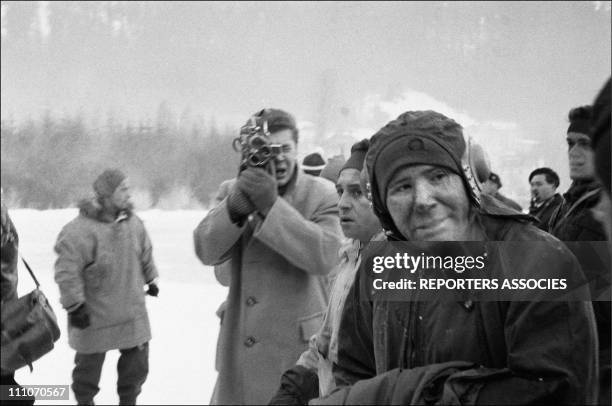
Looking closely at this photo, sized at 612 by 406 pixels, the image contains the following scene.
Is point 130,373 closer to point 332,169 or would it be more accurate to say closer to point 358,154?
point 332,169

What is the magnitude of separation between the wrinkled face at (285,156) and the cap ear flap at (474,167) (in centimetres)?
126

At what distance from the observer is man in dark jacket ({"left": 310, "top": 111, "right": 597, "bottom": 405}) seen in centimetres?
113

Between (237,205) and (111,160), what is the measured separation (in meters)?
8.63

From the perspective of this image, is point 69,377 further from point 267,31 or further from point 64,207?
point 267,31

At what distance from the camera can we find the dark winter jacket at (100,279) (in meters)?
4.14

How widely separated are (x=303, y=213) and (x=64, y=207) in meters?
8.38

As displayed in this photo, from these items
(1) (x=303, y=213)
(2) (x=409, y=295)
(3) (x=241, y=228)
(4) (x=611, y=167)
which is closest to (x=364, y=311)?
(2) (x=409, y=295)

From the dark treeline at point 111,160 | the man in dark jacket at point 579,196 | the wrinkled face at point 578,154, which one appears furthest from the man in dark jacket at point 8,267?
the dark treeline at point 111,160

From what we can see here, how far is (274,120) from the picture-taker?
2.73 meters

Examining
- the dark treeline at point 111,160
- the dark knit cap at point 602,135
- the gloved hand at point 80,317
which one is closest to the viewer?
the dark knit cap at point 602,135

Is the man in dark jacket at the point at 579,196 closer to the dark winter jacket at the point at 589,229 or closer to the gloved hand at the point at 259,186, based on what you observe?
the dark winter jacket at the point at 589,229

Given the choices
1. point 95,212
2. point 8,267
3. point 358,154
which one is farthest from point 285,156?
point 95,212

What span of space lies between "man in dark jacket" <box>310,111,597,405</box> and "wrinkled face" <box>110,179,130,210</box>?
3.13m

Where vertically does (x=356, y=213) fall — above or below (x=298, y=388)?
above
